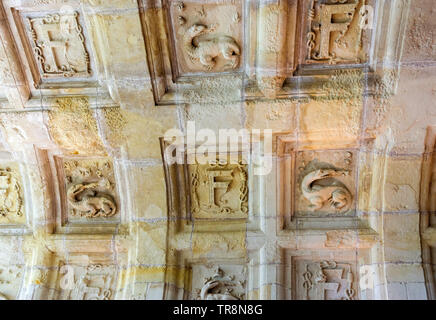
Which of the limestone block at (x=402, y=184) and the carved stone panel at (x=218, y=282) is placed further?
the carved stone panel at (x=218, y=282)

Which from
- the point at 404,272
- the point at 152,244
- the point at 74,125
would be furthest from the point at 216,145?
the point at 404,272

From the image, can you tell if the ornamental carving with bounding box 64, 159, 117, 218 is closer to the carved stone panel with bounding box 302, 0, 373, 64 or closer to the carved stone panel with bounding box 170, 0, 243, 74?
the carved stone panel with bounding box 170, 0, 243, 74

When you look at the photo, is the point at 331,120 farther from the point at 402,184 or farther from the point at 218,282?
the point at 218,282

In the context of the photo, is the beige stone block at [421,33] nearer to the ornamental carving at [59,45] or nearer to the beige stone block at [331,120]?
the beige stone block at [331,120]

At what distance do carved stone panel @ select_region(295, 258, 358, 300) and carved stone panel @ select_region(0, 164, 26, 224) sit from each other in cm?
297

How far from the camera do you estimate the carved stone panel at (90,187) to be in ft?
13.4

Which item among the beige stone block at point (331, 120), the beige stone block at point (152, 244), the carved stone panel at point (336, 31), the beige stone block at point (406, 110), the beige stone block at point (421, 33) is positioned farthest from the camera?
the beige stone block at point (152, 244)

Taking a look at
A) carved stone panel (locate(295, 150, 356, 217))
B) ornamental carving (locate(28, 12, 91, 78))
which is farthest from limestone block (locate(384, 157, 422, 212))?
ornamental carving (locate(28, 12, 91, 78))

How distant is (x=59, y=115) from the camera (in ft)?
12.1

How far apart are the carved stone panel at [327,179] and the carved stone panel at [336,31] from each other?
916 millimetres

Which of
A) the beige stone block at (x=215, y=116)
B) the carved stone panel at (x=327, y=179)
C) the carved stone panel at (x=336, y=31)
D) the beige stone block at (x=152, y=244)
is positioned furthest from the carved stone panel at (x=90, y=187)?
the carved stone panel at (x=336, y=31)

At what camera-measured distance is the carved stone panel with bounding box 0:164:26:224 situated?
4.15 m

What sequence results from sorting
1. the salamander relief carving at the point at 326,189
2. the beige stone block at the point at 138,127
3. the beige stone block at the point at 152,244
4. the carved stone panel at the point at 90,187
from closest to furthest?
the beige stone block at the point at 138,127 < the salamander relief carving at the point at 326,189 < the beige stone block at the point at 152,244 < the carved stone panel at the point at 90,187

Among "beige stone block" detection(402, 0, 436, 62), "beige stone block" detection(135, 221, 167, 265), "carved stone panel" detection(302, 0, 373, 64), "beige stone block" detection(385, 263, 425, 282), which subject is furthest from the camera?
"beige stone block" detection(135, 221, 167, 265)
